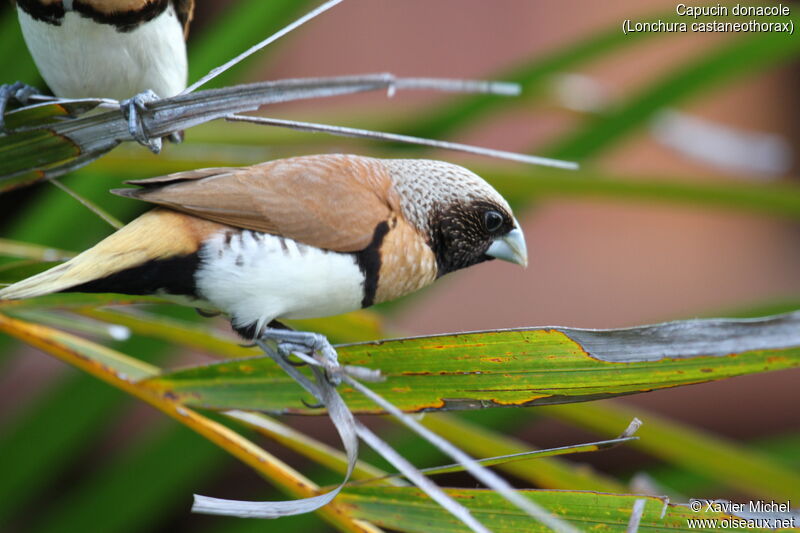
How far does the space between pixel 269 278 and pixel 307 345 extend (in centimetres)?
6

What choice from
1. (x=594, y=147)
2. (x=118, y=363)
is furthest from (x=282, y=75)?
(x=118, y=363)

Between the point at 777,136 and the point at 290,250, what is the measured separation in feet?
10.7

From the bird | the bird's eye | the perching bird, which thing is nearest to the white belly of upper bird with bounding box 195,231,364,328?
the perching bird

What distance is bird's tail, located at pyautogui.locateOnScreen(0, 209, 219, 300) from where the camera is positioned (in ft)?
1.87

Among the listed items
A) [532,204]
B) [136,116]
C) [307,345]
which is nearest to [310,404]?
[307,345]

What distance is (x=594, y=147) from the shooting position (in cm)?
159

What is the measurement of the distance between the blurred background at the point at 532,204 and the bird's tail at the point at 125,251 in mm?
300

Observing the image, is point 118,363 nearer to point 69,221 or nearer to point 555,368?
point 555,368

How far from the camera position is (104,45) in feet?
2.79

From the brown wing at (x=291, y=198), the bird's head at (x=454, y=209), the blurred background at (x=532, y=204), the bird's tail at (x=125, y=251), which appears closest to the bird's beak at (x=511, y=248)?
the bird's head at (x=454, y=209)

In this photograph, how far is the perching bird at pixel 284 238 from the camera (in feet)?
2.06

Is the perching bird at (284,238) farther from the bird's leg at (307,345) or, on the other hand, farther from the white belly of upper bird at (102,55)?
the white belly of upper bird at (102,55)

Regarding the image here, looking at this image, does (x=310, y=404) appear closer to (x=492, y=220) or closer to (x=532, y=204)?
(x=492, y=220)

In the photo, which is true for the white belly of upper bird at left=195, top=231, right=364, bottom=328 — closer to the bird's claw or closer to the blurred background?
the bird's claw
